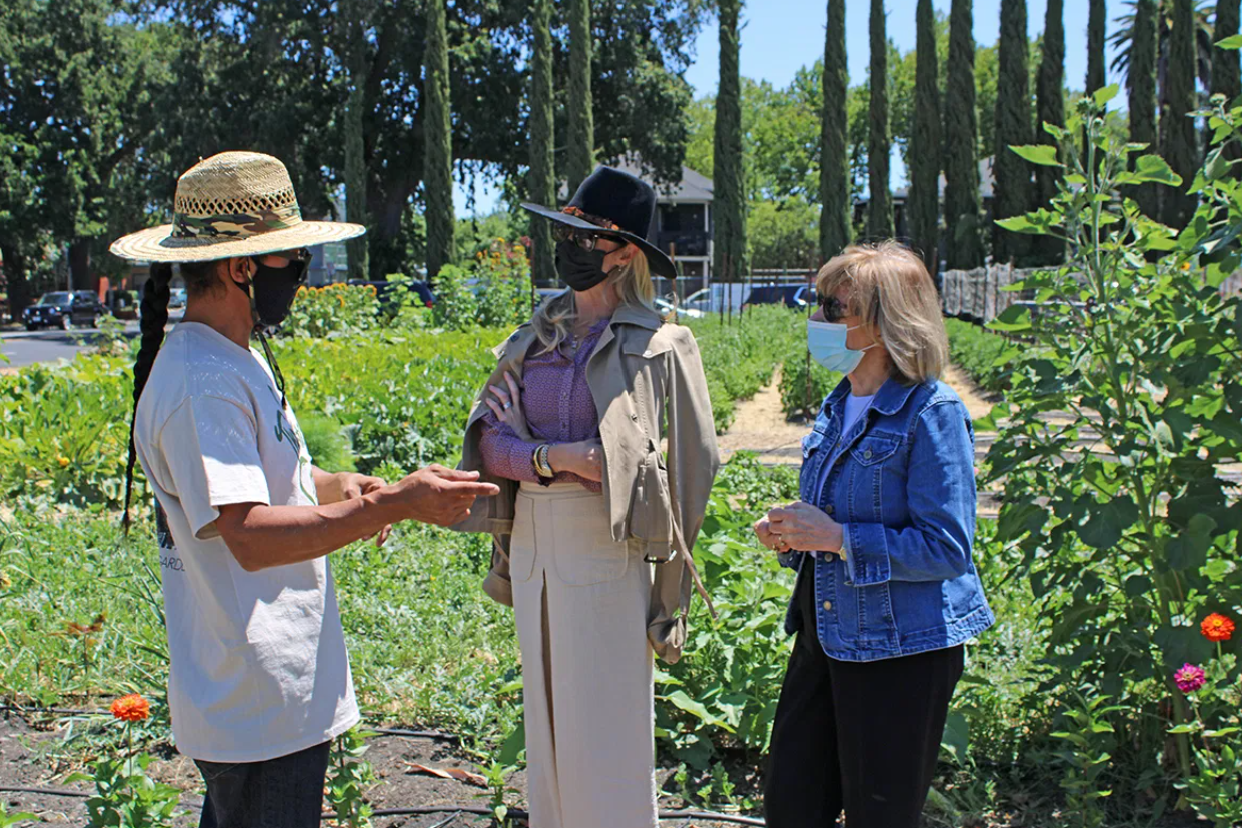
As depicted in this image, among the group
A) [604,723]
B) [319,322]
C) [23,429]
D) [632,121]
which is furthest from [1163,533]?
[632,121]

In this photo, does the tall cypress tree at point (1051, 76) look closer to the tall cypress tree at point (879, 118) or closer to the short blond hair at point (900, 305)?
the tall cypress tree at point (879, 118)

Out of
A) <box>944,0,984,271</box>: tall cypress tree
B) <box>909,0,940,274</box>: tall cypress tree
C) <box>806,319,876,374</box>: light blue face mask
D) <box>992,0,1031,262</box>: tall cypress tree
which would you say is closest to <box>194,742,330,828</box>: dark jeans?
<box>806,319,876,374</box>: light blue face mask

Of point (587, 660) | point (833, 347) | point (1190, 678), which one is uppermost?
point (833, 347)

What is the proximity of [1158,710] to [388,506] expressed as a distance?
2.58 metres

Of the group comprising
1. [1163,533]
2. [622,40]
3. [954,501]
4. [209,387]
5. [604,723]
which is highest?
[622,40]

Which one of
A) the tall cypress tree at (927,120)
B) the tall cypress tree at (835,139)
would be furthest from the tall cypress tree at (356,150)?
the tall cypress tree at (927,120)

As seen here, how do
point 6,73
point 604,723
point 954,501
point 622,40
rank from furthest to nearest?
point 6,73
point 622,40
point 604,723
point 954,501

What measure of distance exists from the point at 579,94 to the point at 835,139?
9.90 meters

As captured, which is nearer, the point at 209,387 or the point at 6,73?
the point at 209,387

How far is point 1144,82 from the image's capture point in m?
38.7

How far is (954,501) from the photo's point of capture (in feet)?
7.81

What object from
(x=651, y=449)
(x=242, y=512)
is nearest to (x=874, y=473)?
(x=651, y=449)

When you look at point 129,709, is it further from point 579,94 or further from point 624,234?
point 579,94

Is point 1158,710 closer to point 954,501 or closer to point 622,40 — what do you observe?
point 954,501
